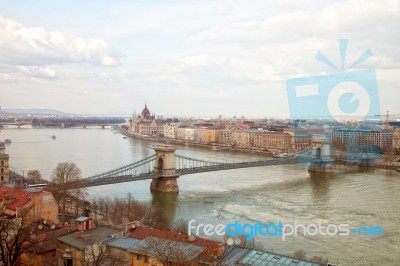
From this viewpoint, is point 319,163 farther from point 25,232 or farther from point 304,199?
point 25,232

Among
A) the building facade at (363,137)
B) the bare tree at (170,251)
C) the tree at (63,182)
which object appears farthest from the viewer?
the building facade at (363,137)

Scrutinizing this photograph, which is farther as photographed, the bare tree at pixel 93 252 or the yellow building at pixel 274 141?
the yellow building at pixel 274 141

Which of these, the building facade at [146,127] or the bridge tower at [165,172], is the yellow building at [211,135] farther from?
the bridge tower at [165,172]

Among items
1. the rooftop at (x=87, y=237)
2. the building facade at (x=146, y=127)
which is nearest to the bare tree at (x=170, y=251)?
the rooftop at (x=87, y=237)

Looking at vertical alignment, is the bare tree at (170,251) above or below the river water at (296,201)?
above

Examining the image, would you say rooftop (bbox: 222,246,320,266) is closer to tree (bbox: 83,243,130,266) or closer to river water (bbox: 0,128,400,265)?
tree (bbox: 83,243,130,266)

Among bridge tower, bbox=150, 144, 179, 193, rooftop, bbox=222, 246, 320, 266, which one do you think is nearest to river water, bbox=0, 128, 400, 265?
bridge tower, bbox=150, 144, 179, 193
